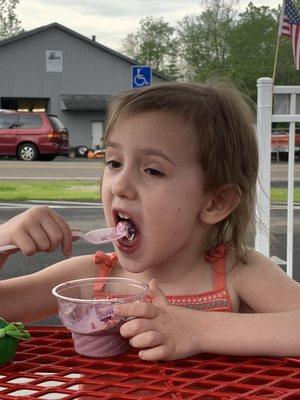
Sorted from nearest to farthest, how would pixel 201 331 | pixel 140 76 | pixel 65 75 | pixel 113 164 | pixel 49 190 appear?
pixel 201 331 < pixel 113 164 < pixel 140 76 < pixel 49 190 < pixel 65 75

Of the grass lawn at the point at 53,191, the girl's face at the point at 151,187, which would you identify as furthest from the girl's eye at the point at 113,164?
the grass lawn at the point at 53,191

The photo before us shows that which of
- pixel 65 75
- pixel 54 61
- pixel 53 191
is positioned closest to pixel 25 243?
pixel 53 191

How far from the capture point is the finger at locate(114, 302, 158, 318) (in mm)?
1115

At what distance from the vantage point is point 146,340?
1.12 m

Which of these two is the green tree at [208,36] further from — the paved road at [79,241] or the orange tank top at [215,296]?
the orange tank top at [215,296]

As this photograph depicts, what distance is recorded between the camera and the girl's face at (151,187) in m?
1.39

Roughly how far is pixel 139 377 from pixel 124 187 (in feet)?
1.46

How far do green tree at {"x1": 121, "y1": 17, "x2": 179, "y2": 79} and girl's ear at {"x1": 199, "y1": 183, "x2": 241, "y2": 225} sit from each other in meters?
47.8

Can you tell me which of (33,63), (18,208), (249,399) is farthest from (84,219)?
(33,63)

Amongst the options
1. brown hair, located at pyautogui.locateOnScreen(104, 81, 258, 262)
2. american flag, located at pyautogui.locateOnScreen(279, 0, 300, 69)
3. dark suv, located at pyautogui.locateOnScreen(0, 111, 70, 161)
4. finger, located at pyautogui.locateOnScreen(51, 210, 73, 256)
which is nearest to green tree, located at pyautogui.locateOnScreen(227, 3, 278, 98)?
dark suv, located at pyautogui.locateOnScreen(0, 111, 70, 161)

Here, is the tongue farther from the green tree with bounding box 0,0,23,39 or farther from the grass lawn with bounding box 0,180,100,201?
the green tree with bounding box 0,0,23,39

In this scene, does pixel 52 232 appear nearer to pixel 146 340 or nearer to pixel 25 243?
pixel 25 243

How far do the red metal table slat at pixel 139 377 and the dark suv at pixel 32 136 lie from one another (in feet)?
65.8

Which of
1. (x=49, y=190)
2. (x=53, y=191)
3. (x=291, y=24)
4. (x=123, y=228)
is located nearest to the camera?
(x=123, y=228)
